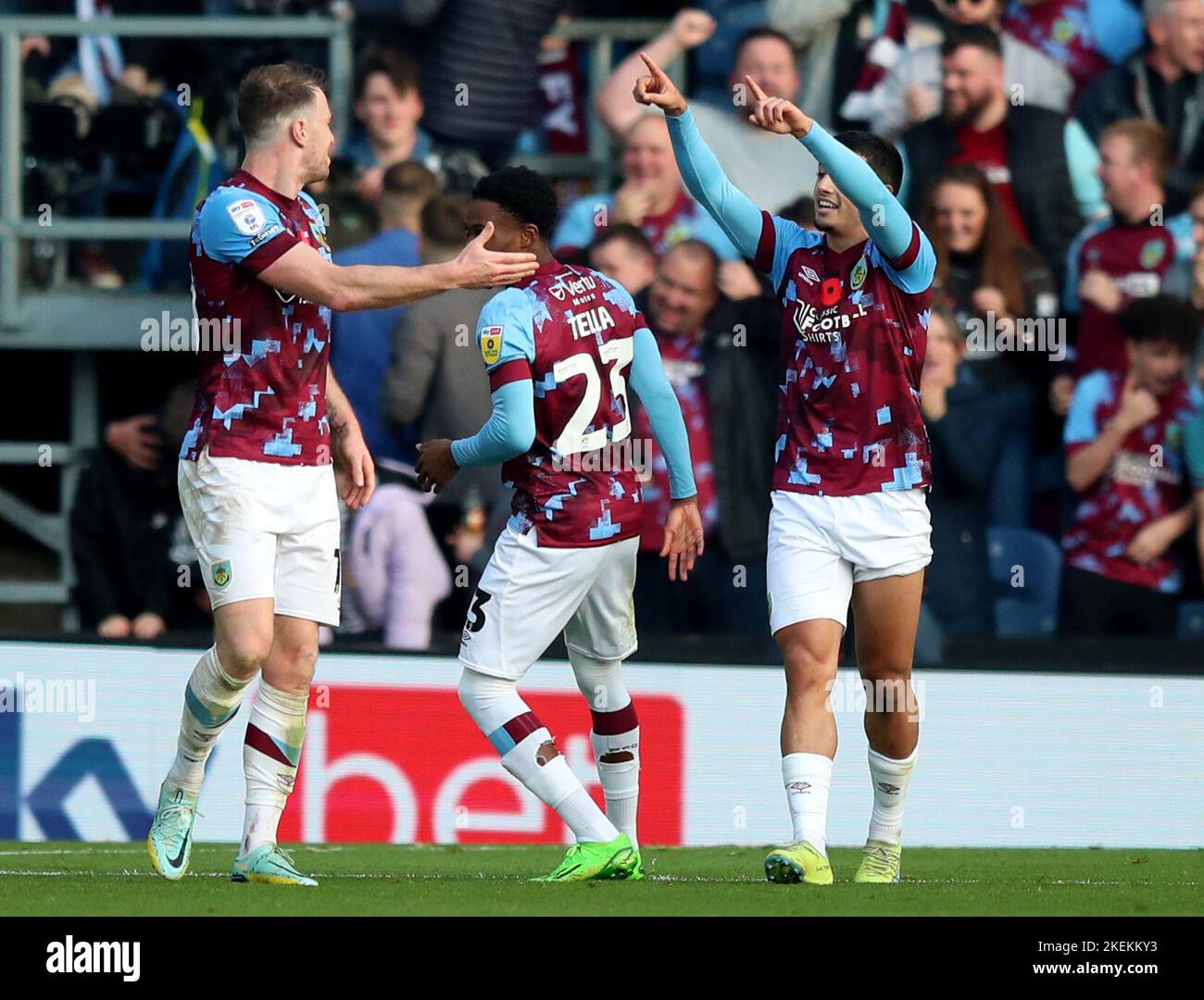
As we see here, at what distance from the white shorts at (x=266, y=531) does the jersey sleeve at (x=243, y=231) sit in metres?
0.62

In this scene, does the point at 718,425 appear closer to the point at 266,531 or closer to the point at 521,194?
the point at 521,194

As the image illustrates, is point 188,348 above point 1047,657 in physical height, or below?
above

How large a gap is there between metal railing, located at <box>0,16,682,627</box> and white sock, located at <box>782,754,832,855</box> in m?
5.82

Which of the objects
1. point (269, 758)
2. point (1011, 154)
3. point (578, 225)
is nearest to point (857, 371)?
point (269, 758)

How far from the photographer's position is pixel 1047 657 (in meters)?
10.5

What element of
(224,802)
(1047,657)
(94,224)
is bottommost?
(224,802)

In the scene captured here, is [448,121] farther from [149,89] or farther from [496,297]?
[496,297]

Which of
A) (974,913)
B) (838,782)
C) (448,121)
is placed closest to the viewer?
(974,913)

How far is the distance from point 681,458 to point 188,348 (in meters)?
5.37

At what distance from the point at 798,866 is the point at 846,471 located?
49.1 inches

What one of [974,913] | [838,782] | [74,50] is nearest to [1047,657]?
[838,782]

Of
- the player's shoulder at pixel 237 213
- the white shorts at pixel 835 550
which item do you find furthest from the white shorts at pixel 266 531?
the white shorts at pixel 835 550

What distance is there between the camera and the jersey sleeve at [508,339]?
6824 mm

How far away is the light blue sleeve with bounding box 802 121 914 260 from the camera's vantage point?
669 centimetres
